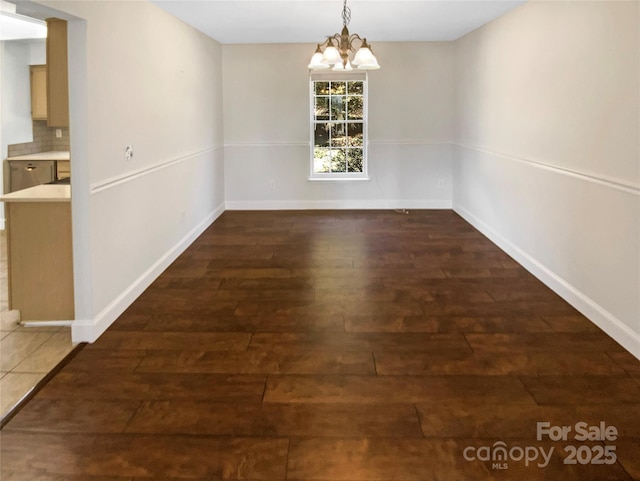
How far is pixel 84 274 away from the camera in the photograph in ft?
11.6

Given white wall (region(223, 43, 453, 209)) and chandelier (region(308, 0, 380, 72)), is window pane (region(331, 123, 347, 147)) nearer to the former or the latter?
white wall (region(223, 43, 453, 209))

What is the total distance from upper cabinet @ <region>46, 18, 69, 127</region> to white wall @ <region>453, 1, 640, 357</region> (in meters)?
3.26

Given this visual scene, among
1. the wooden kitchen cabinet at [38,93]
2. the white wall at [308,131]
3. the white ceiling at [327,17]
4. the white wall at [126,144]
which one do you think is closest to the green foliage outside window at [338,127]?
the white wall at [308,131]

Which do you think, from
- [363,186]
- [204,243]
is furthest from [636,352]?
[363,186]

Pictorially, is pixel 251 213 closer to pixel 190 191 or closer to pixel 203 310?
pixel 190 191

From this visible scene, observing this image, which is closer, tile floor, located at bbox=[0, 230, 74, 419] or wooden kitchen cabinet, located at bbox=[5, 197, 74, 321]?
tile floor, located at bbox=[0, 230, 74, 419]

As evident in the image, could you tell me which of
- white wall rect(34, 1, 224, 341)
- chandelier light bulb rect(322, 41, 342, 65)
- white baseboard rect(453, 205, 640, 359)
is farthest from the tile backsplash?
white baseboard rect(453, 205, 640, 359)

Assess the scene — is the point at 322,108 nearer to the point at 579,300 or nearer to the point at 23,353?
the point at 579,300

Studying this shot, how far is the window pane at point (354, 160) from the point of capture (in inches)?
325

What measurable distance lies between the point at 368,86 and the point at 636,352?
18.1ft

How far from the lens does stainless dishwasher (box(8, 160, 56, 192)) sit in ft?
21.9

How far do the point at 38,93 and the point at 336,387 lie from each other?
19.5 ft

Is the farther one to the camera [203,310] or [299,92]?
[299,92]

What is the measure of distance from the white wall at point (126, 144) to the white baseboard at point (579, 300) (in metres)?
3.14
